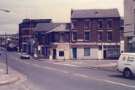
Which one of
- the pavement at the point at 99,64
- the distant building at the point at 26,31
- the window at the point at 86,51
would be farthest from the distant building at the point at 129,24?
the distant building at the point at 26,31

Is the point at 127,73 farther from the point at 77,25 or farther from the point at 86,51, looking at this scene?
the point at 77,25

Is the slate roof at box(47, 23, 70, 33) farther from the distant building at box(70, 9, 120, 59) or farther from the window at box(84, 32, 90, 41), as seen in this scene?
the window at box(84, 32, 90, 41)

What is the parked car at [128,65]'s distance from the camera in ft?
107

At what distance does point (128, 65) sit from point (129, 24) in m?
21.5

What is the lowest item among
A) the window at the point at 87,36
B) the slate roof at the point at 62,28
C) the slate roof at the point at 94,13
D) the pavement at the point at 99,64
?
the pavement at the point at 99,64

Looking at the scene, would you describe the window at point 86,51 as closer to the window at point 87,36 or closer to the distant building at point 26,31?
the window at point 87,36

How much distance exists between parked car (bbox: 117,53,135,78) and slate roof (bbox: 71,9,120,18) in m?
61.1

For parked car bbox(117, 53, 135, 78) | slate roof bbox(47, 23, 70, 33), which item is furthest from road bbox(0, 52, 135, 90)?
slate roof bbox(47, 23, 70, 33)

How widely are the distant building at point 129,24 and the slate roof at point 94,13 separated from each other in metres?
39.3

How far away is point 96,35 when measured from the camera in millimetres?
94062

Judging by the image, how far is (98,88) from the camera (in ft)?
79.7

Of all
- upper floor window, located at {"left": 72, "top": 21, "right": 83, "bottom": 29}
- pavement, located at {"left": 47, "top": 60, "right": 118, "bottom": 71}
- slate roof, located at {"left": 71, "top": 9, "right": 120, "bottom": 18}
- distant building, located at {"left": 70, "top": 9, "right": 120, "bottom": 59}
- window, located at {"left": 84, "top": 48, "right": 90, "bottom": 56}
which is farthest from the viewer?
slate roof, located at {"left": 71, "top": 9, "right": 120, "bottom": 18}

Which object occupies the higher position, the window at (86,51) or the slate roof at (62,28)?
the slate roof at (62,28)

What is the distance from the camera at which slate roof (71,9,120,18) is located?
95.4 metres
